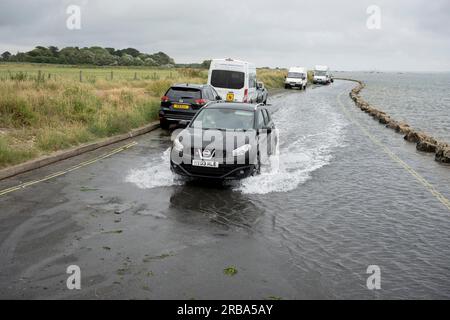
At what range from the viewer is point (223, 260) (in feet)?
19.6

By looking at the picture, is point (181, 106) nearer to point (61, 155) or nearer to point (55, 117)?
point (55, 117)

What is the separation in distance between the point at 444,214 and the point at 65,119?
40.5 ft

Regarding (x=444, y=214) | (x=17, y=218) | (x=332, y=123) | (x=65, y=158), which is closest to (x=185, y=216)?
(x=17, y=218)

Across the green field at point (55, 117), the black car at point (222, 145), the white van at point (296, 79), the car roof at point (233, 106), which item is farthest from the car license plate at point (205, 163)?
the white van at point (296, 79)

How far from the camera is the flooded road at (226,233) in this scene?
5273mm

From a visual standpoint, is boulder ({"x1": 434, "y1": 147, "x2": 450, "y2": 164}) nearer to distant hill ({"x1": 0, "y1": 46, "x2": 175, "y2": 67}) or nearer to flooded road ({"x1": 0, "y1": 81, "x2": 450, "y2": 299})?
flooded road ({"x1": 0, "y1": 81, "x2": 450, "y2": 299})

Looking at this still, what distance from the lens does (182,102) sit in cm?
1853

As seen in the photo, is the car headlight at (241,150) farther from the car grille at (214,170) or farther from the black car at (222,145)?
the car grille at (214,170)

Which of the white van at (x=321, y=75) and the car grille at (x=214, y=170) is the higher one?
the white van at (x=321, y=75)

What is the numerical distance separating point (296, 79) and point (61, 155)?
162ft

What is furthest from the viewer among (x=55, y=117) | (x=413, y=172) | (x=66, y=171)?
(x=55, y=117)

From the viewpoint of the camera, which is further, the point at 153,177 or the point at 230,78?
the point at 230,78

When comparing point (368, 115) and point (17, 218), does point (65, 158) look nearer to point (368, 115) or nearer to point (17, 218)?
point (17, 218)

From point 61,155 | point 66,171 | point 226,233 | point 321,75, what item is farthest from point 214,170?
point 321,75
